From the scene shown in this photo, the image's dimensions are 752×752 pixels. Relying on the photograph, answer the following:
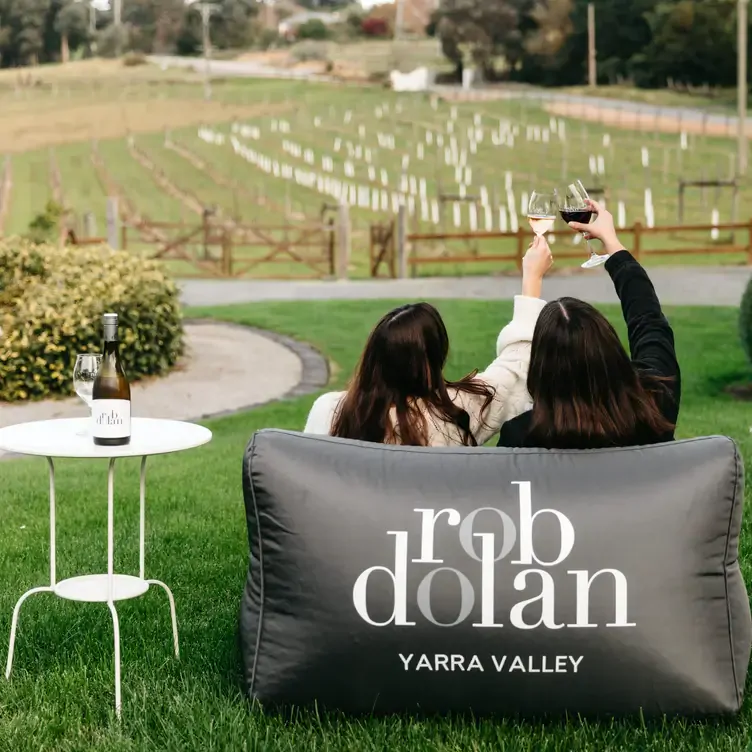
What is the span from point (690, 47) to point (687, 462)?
80.6ft

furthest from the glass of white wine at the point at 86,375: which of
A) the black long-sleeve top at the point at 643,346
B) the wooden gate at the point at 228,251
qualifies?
the wooden gate at the point at 228,251

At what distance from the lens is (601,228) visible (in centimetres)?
316

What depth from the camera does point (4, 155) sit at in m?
24.0

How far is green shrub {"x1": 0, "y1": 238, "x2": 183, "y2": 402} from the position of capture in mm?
8828

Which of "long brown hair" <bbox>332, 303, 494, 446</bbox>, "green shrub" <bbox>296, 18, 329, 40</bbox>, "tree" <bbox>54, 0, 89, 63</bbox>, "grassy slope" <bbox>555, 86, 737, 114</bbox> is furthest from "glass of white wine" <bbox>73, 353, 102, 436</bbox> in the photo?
"green shrub" <bbox>296, 18, 329, 40</bbox>

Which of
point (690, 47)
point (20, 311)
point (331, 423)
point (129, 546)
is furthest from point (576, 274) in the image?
point (331, 423)

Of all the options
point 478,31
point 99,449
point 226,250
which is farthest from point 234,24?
point 99,449

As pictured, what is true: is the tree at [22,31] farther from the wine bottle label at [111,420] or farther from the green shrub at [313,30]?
the wine bottle label at [111,420]

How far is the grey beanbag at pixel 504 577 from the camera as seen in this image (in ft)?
8.28

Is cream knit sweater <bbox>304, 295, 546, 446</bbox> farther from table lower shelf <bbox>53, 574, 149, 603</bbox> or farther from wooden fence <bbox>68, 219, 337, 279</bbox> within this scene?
wooden fence <bbox>68, 219, 337, 279</bbox>

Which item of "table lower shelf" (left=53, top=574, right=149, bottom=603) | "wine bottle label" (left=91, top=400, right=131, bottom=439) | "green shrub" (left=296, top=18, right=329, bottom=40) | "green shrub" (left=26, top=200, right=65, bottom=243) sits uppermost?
"green shrub" (left=296, top=18, right=329, bottom=40)

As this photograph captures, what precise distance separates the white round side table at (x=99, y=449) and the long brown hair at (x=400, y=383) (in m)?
0.44

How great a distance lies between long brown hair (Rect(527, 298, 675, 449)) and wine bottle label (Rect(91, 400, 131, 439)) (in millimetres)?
1008

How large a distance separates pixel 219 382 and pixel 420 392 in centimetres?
691
